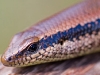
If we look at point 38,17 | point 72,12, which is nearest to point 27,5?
point 38,17

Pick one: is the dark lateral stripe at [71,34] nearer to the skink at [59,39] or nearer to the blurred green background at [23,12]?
the skink at [59,39]

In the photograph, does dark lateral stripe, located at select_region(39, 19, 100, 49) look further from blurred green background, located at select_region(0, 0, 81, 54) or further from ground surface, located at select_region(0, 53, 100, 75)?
blurred green background, located at select_region(0, 0, 81, 54)

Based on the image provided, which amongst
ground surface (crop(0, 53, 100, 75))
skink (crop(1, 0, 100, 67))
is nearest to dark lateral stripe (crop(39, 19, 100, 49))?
skink (crop(1, 0, 100, 67))

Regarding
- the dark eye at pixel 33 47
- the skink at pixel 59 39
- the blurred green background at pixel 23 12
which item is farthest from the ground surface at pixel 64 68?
the blurred green background at pixel 23 12

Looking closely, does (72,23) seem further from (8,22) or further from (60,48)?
(8,22)

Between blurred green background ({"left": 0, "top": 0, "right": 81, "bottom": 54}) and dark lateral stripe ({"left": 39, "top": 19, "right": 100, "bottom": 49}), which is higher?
blurred green background ({"left": 0, "top": 0, "right": 81, "bottom": 54})

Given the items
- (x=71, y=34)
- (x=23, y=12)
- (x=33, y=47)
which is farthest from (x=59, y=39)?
(x=23, y=12)
